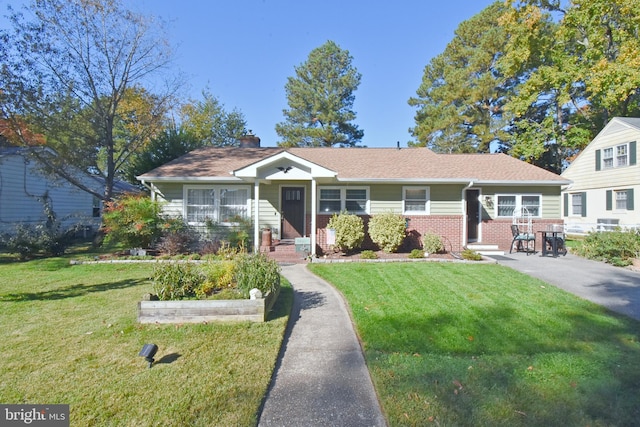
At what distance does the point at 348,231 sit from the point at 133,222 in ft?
23.4

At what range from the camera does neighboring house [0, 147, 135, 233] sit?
46.7 feet

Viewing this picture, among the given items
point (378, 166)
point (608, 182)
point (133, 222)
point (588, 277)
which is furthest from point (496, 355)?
point (608, 182)

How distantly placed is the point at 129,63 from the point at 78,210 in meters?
9.90

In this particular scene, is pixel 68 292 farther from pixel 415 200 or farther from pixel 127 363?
pixel 415 200

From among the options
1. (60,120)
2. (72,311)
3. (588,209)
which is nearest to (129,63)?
(60,120)

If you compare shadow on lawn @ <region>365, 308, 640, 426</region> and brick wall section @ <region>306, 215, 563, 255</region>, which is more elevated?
brick wall section @ <region>306, 215, 563, 255</region>

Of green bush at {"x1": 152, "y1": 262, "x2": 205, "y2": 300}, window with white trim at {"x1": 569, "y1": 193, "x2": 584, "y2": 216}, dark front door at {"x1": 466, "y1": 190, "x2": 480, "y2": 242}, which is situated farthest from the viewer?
window with white trim at {"x1": 569, "y1": 193, "x2": 584, "y2": 216}

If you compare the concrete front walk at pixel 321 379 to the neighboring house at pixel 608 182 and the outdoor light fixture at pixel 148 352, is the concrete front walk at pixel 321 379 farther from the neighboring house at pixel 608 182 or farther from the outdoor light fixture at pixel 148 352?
the neighboring house at pixel 608 182

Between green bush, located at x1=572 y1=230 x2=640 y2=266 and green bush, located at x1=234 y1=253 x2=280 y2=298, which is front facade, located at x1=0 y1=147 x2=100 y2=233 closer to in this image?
green bush, located at x1=234 y1=253 x2=280 y2=298

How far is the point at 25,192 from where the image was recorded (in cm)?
1521

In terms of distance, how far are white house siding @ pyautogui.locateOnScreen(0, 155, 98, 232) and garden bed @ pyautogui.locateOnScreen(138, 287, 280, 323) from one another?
11.6m

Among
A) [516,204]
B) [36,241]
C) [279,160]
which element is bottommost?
[36,241]

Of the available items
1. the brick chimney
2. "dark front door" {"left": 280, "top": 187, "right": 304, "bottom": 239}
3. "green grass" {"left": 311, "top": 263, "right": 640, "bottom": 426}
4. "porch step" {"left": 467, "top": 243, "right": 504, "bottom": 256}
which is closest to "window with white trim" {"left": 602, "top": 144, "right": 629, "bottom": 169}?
"porch step" {"left": 467, "top": 243, "right": 504, "bottom": 256}

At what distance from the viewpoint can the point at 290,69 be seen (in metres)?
30.9
